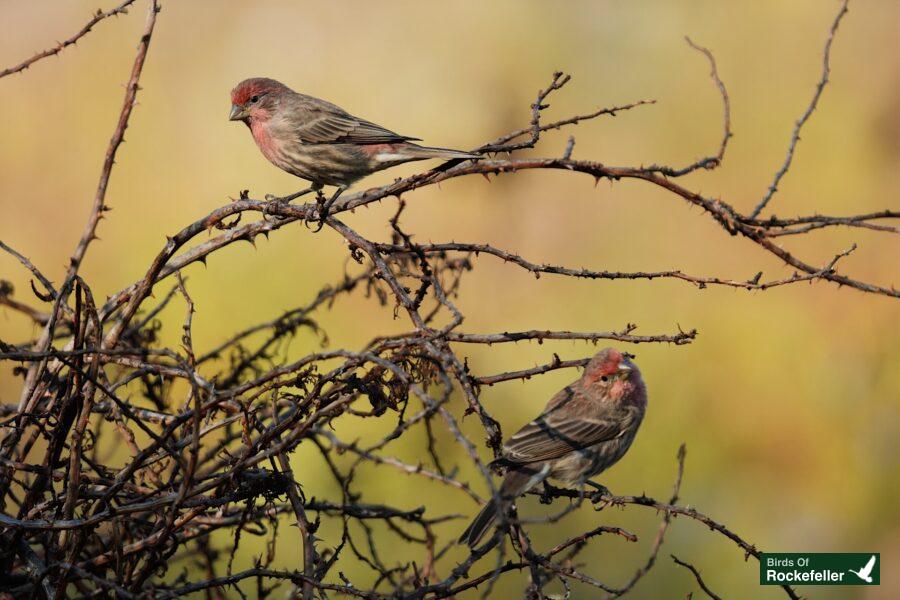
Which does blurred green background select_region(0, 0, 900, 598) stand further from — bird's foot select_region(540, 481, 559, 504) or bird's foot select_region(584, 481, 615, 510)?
bird's foot select_region(540, 481, 559, 504)

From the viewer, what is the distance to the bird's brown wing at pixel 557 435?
474cm

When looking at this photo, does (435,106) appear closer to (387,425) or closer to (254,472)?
(387,425)

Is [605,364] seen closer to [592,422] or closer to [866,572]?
[592,422]

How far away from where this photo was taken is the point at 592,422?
199 inches

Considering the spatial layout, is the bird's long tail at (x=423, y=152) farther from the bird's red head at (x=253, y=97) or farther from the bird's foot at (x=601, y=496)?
the bird's foot at (x=601, y=496)

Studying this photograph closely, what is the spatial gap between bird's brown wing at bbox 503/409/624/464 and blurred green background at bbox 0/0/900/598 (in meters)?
1.79

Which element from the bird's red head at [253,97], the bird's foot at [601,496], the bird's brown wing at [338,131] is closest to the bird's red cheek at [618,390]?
the bird's foot at [601,496]

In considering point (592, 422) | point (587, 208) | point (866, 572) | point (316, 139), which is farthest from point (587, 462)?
point (587, 208)

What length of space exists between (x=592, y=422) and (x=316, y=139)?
2.17 metres

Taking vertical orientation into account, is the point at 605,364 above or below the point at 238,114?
below

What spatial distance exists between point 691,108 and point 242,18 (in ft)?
12.7

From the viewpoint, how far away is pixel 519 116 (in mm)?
8609

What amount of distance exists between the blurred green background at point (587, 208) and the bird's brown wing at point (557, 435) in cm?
179

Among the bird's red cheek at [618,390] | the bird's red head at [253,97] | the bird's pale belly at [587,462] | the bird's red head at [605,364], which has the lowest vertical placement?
the bird's pale belly at [587,462]
